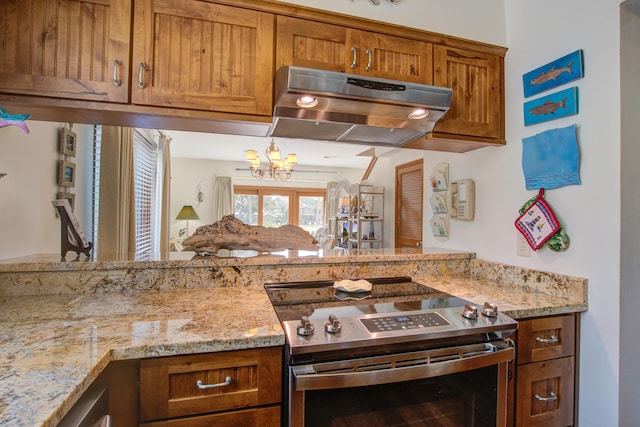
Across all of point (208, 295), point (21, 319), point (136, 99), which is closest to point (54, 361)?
point (21, 319)

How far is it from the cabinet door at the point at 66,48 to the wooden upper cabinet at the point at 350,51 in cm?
64

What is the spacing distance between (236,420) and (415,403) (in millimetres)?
589

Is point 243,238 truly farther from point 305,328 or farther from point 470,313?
point 470,313

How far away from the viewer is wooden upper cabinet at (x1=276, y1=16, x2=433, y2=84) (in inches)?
57.2

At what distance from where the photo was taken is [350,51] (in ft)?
4.99

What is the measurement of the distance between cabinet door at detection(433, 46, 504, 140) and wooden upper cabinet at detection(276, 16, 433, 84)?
0.32 feet

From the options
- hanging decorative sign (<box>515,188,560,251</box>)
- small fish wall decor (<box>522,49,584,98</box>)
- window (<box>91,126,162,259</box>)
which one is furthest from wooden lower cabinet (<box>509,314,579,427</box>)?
→ window (<box>91,126,162,259</box>)

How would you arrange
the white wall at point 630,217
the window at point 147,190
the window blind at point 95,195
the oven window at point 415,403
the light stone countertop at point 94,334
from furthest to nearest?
the window at point 147,190 < the window blind at point 95,195 < the white wall at point 630,217 < the oven window at point 415,403 < the light stone countertop at point 94,334

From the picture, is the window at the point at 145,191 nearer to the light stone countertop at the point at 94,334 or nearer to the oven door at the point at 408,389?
the light stone countertop at the point at 94,334

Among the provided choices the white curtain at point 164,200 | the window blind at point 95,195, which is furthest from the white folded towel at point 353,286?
the white curtain at point 164,200

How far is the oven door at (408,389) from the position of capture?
3.13 ft

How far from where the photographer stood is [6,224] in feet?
4.68

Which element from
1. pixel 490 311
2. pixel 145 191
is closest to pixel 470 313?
pixel 490 311

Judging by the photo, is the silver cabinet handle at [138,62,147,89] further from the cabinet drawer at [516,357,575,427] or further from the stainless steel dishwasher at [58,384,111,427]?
the cabinet drawer at [516,357,575,427]
